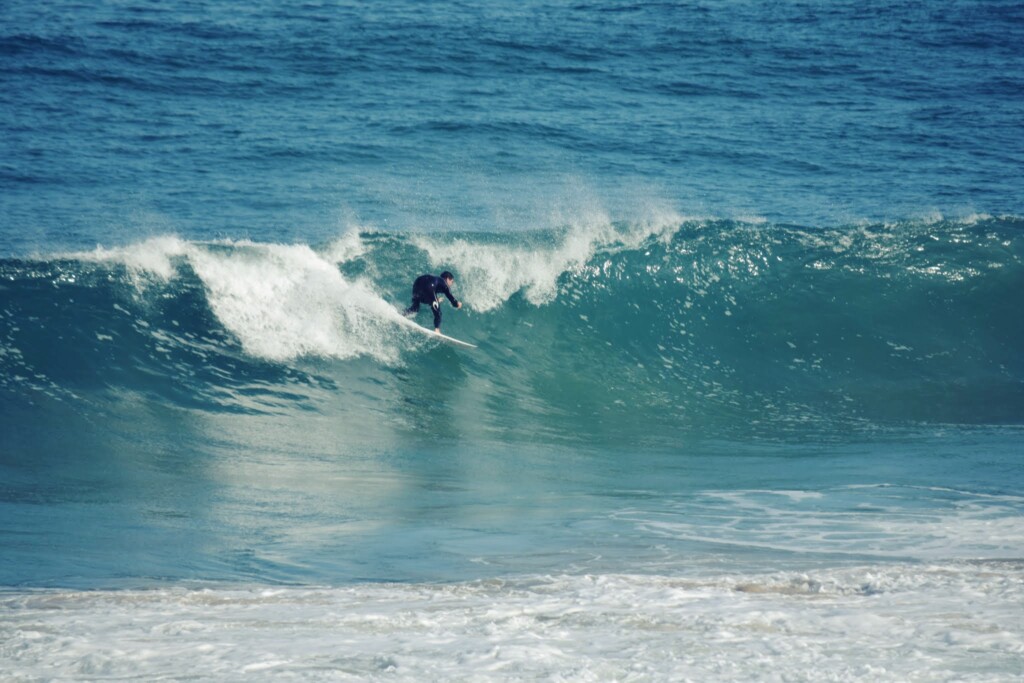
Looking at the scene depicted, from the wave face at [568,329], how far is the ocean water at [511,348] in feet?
0.20

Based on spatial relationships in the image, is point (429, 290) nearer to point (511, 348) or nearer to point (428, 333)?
point (428, 333)

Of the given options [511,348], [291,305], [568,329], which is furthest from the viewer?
[568,329]

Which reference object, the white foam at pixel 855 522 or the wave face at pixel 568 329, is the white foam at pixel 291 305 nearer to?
the wave face at pixel 568 329

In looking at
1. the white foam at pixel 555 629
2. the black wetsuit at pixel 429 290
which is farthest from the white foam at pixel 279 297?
the white foam at pixel 555 629

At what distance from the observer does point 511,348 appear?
12.5 metres

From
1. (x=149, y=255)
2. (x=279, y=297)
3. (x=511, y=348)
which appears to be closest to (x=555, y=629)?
(x=511, y=348)

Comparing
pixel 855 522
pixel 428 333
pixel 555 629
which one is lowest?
pixel 555 629

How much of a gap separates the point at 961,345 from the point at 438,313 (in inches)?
253

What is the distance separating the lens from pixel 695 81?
23.4 metres

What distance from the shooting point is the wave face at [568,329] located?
1084 cm

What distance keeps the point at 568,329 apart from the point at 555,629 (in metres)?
7.98

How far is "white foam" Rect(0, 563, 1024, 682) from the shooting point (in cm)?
477

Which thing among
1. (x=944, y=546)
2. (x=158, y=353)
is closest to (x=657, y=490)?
(x=944, y=546)

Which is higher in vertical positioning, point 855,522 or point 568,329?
point 568,329
